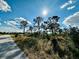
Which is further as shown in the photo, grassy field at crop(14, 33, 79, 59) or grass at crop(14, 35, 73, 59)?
grassy field at crop(14, 33, 79, 59)

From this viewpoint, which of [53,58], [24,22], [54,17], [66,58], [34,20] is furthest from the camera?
[24,22]

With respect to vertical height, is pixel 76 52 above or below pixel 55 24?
below

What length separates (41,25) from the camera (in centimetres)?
6359

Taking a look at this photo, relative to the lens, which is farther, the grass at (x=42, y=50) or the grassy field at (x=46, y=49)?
the grassy field at (x=46, y=49)

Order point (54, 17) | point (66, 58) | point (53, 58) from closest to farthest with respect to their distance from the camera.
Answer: point (53, 58) < point (66, 58) < point (54, 17)

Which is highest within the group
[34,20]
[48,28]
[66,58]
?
[34,20]

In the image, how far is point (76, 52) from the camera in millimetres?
14070

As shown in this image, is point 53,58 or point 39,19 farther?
point 39,19

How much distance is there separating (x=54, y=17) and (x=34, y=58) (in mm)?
51897

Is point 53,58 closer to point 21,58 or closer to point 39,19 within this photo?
point 21,58

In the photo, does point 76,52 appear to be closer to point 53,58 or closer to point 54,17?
point 53,58

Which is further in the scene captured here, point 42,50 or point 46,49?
point 46,49

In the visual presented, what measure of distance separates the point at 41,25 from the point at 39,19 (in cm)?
353

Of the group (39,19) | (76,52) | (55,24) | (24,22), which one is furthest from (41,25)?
(76,52)
